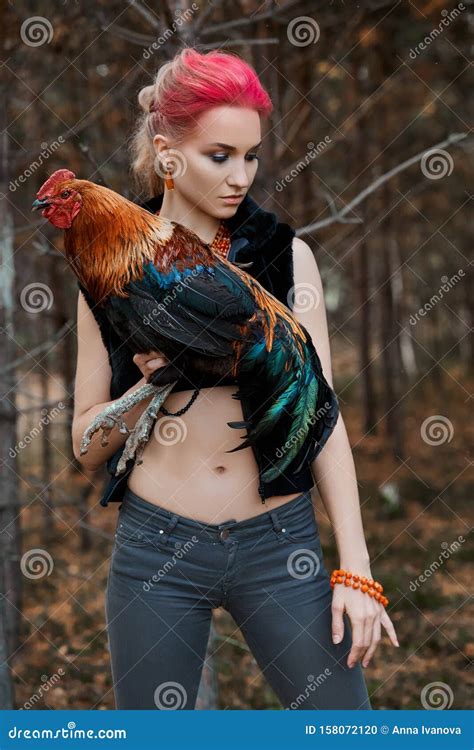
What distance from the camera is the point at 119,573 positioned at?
2.47 meters

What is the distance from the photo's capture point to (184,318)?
2.27 metres

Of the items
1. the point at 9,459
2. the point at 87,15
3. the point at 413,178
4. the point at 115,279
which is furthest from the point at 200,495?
the point at 413,178

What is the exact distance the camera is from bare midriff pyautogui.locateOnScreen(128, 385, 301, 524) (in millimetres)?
2424

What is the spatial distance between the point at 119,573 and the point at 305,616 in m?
0.50

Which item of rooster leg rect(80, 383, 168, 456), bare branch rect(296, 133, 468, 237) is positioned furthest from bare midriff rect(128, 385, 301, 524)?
bare branch rect(296, 133, 468, 237)

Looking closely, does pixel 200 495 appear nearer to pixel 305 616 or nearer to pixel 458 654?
pixel 305 616
